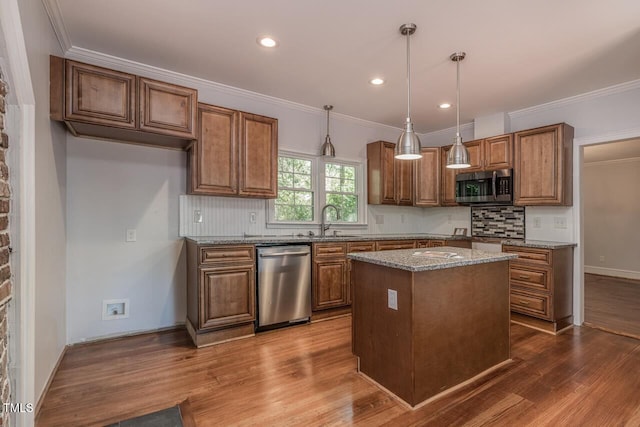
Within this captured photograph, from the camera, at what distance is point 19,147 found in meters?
1.57

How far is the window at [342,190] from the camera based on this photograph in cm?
442

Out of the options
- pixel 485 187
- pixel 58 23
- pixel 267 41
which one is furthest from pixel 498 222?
pixel 58 23

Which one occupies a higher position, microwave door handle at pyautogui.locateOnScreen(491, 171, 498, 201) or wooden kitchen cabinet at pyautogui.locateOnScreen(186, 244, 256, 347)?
microwave door handle at pyautogui.locateOnScreen(491, 171, 498, 201)

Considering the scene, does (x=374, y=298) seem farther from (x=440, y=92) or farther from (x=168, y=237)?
(x=440, y=92)

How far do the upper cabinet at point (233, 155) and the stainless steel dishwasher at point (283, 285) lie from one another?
70cm

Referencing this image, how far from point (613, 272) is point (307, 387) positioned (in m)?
7.19

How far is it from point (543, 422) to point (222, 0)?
326 centimetres

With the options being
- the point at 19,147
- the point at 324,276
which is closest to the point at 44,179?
the point at 19,147

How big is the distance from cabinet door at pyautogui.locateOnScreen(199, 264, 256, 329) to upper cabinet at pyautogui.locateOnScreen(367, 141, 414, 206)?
7.37ft

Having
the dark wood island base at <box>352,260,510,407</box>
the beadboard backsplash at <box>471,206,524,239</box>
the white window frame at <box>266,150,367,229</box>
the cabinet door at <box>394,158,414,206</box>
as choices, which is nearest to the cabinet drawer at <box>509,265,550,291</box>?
the beadboard backsplash at <box>471,206,524,239</box>

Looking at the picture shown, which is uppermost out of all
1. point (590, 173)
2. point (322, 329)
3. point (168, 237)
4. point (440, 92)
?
point (440, 92)

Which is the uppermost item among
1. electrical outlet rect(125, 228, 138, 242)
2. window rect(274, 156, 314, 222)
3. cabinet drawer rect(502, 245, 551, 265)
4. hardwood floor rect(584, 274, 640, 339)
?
window rect(274, 156, 314, 222)

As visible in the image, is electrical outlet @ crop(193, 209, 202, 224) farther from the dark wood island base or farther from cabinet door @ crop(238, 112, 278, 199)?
the dark wood island base

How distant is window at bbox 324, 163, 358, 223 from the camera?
442cm
